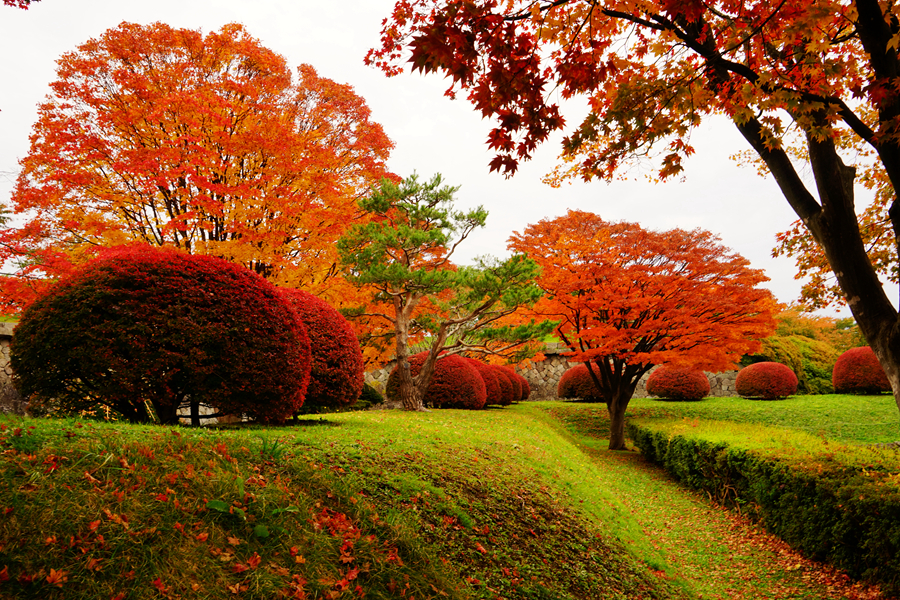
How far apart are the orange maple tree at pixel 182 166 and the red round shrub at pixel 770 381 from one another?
17916 mm

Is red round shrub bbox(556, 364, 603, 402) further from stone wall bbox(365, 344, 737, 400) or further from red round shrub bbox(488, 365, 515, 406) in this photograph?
red round shrub bbox(488, 365, 515, 406)

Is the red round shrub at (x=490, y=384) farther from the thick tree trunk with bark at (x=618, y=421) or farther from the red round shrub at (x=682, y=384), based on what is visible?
the red round shrub at (x=682, y=384)

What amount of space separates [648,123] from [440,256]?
375 inches

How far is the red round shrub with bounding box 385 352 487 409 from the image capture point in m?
A: 13.5

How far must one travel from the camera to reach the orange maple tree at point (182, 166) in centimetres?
985

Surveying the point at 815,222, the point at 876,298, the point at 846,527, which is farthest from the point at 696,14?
the point at 846,527

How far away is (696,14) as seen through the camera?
10.2ft

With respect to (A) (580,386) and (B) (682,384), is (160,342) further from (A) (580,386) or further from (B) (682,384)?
(B) (682,384)

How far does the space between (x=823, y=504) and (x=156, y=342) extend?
7222 millimetres

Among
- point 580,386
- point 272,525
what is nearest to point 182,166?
point 272,525

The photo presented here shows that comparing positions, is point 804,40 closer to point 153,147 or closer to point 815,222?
point 815,222

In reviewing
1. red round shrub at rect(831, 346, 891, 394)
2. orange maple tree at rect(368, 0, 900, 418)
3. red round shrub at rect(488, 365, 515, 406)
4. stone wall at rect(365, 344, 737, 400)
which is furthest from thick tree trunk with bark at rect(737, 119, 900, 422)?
stone wall at rect(365, 344, 737, 400)

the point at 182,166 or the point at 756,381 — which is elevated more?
the point at 182,166

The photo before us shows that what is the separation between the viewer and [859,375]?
60.2 feet
